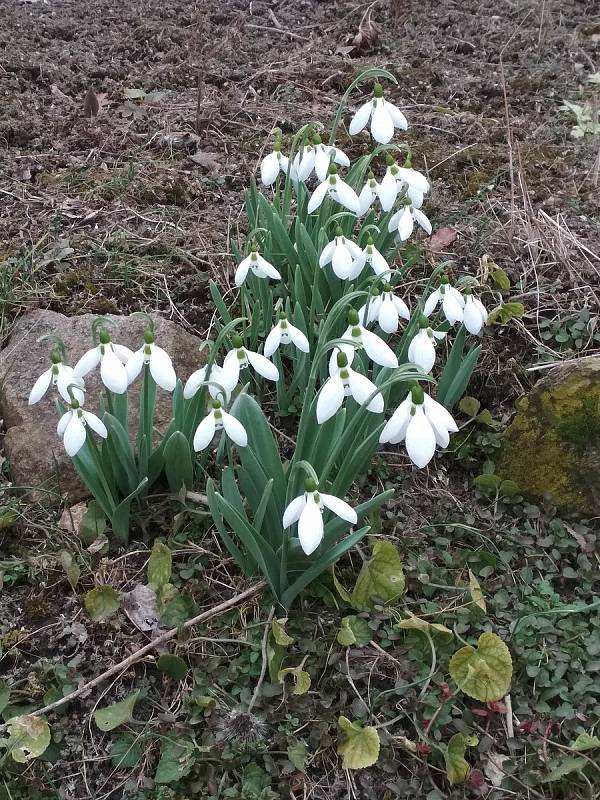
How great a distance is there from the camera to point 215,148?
134 inches

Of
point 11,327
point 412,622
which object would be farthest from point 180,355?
point 412,622

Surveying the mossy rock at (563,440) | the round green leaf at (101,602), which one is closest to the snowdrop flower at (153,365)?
the round green leaf at (101,602)

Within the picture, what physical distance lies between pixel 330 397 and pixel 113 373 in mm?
455

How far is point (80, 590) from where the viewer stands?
1.86 meters

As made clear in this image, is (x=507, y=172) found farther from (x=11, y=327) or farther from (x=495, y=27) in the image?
(x=11, y=327)

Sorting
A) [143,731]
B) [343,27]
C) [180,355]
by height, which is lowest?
[143,731]

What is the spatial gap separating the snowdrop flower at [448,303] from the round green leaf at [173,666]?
1.01 m

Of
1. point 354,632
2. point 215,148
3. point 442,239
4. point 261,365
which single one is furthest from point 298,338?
point 215,148

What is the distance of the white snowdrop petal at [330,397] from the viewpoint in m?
1.46

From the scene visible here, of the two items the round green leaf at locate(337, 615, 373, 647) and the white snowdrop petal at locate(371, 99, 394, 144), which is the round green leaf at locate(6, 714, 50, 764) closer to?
the round green leaf at locate(337, 615, 373, 647)

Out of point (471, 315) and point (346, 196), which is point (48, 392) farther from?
point (471, 315)

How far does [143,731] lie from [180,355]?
1.12 meters

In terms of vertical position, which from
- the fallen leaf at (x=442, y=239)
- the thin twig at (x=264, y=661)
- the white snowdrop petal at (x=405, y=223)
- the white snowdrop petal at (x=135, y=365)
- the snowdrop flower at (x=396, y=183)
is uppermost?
the snowdrop flower at (x=396, y=183)

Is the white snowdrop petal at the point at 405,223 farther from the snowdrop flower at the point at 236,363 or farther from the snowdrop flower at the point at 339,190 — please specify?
the snowdrop flower at the point at 236,363
